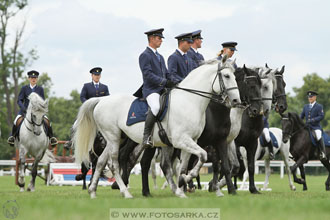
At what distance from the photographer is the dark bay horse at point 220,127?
441 inches

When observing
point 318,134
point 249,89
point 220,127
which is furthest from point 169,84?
point 318,134

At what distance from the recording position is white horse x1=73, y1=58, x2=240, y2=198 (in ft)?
33.6

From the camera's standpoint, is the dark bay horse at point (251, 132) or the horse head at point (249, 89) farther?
the dark bay horse at point (251, 132)

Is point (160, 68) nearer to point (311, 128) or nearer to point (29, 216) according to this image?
point (29, 216)

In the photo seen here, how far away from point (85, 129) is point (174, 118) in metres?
2.44

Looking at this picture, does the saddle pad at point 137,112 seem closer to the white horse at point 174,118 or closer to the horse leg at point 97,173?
the white horse at point 174,118

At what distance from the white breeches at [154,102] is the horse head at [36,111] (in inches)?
197

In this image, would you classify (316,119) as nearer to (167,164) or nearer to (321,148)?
(321,148)

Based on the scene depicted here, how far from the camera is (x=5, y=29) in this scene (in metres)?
44.6

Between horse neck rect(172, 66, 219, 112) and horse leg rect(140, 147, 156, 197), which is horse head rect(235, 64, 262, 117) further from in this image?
horse leg rect(140, 147, 156, 197)

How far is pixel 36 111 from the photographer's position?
15031 mm

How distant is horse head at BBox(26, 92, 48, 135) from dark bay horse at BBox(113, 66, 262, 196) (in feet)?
10.4

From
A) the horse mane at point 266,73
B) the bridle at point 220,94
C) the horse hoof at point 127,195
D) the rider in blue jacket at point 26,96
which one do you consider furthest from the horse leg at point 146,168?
the rider in blue jacket at point 26,96

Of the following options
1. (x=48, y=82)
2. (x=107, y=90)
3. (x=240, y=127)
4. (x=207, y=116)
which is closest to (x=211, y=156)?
(x=240, y=127)
